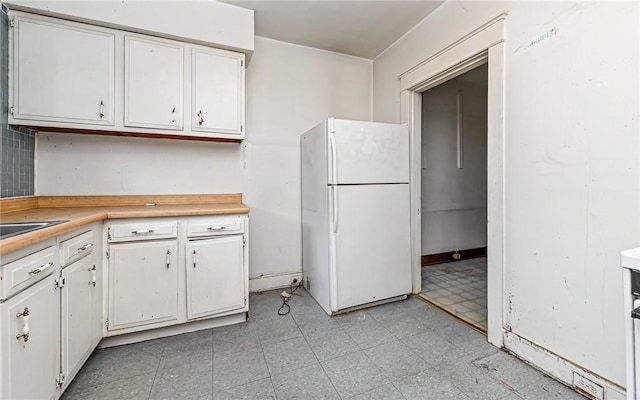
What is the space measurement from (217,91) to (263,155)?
77 cm

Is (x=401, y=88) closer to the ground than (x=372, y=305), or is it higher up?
higher up

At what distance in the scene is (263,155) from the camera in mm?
2916

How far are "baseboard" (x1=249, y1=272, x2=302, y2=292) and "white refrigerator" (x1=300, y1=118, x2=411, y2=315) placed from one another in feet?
1.32

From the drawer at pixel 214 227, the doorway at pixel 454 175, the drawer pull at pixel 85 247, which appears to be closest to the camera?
the drawer pull at pixel 85 247

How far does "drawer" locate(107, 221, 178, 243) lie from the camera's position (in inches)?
73.7

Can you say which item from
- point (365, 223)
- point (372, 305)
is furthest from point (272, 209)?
point (372, 305)

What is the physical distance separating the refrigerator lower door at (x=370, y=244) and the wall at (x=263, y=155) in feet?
2.75

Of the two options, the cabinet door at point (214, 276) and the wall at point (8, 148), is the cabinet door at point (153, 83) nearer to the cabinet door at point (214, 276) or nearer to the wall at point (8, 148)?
the wall at point (8, 148)

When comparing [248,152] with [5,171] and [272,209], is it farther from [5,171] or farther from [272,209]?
[5,171]

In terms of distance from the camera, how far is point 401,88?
2.83 metres

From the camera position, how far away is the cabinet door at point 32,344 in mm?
1007

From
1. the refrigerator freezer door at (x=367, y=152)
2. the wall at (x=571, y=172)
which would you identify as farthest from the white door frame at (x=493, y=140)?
the refrigerator freezer door at (x=367, y=152)

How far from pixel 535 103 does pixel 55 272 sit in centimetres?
277

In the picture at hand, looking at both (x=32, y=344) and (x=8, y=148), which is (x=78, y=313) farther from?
(x=8, y=148)
